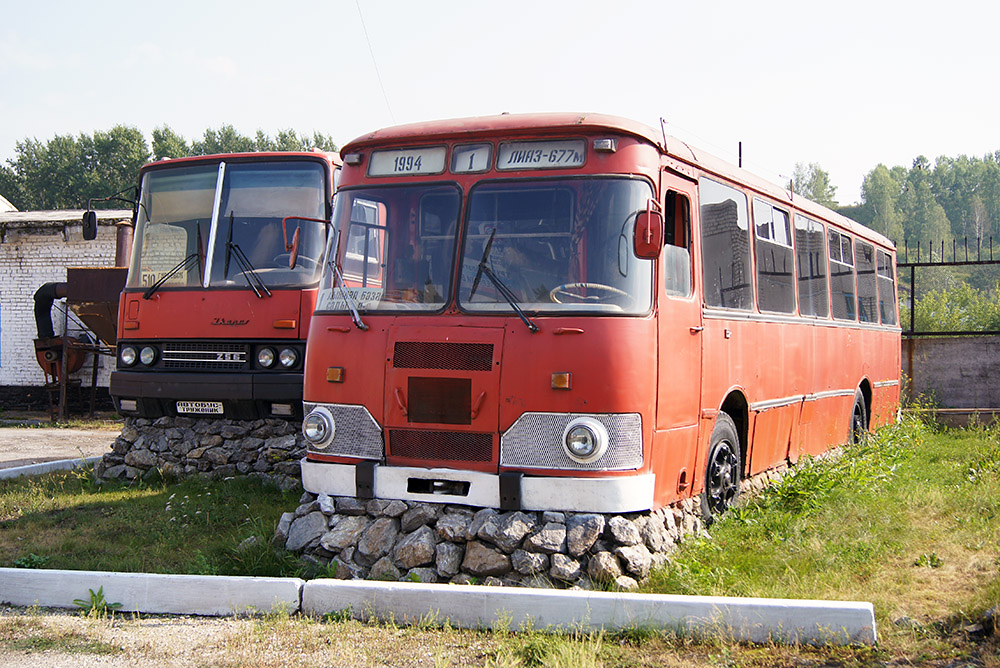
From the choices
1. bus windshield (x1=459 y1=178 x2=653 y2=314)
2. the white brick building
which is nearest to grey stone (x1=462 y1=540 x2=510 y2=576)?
bus windshield (x1=459 y1=178 x2=653 y2=314)

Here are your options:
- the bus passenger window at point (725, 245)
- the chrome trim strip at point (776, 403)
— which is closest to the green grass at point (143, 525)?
the bus passenger window at point (725, 245)

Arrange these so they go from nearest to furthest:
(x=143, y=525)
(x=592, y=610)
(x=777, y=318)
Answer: (x=592, y=610) → (x=143, y=525) → (x=777, y=318)

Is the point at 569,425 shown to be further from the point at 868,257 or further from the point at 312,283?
the point at 868,257

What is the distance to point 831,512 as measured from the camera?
26.4ft

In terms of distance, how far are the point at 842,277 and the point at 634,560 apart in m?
7.00

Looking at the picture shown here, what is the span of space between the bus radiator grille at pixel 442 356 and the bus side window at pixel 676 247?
1.31m

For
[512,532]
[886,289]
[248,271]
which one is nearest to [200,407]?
[248,271]

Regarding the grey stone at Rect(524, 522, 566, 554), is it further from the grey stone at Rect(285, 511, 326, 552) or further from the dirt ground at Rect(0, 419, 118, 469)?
the dirt ground at Rect(0, 419, 118, 469)

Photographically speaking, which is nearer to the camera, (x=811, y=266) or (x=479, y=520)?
(x=479, y=520)

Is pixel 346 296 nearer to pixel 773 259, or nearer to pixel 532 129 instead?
pixel 532 129

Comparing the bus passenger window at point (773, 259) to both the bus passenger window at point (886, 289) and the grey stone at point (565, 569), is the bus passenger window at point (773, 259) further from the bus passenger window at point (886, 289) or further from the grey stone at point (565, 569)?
the bus passenger window at point (886, 289)

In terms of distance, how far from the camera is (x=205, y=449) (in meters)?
10.3

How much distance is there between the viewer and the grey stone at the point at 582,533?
6121 mm

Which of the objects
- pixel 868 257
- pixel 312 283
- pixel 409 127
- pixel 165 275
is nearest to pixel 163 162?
pixel 165 275
